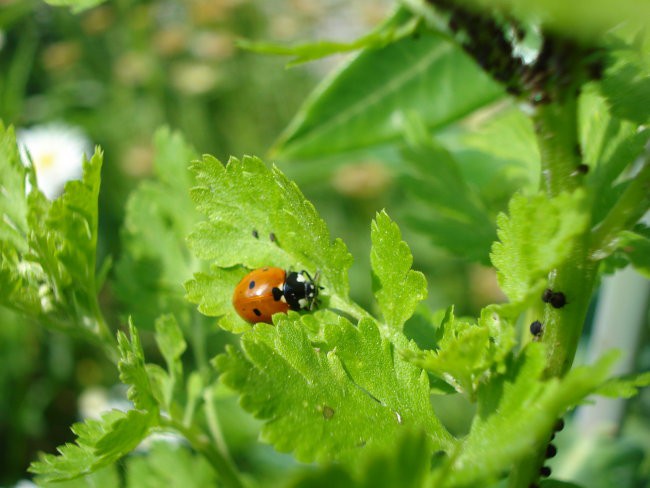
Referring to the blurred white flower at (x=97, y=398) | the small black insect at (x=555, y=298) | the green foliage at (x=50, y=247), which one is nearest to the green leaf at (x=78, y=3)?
the green foliage at (x=50, y=247)

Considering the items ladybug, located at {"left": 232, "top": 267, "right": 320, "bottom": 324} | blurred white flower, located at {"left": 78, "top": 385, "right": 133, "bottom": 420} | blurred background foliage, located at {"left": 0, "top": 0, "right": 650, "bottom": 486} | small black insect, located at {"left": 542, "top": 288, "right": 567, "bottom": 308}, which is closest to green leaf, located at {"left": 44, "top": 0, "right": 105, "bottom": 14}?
ladybug, located at {"left": 232, "top": 267, "right": 320, "bottom": 324}

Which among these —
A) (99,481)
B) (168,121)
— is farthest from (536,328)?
(168,121)

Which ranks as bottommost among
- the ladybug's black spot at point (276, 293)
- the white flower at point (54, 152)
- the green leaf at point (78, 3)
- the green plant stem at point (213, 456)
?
the white flower at point (54, 152)

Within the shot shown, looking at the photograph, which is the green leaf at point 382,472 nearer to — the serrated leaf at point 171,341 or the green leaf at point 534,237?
the green leaf at point 534,237

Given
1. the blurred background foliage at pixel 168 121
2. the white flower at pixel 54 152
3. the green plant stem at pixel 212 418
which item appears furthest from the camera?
the white flower at pixel 54 152

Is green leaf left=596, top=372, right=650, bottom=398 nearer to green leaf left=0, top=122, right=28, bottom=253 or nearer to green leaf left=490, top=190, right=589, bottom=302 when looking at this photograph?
green leaf left=490, top=190, right=589, bottom=302

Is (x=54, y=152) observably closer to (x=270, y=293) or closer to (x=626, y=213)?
(x=270, y=293)
